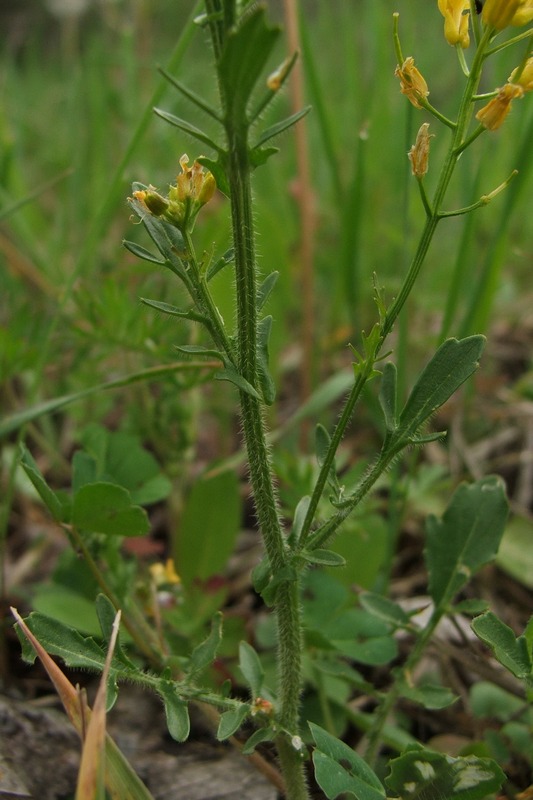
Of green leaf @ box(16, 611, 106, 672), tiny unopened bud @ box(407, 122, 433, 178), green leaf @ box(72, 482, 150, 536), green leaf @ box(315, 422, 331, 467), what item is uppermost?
tiny unopened bud @ box(407, 122, 433, 178)

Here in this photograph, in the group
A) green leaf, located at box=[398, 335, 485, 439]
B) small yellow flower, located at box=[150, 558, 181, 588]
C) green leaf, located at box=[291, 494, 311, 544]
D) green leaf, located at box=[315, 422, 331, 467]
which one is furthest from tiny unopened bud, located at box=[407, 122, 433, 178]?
small yellow flower, located at box=[150, 558, 181, 588]

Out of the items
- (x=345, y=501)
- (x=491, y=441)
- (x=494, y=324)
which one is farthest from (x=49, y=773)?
(x=494, y=324)

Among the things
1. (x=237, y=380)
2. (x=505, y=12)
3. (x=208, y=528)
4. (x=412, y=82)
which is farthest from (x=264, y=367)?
(x=208, y=528)

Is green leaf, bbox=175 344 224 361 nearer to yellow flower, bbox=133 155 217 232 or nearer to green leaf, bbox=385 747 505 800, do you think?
yellow flower, bbox=133 155 217 232

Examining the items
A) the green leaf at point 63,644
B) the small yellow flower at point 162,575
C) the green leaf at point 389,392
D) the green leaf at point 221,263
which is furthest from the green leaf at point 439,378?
the small yellow flower at point 162,575

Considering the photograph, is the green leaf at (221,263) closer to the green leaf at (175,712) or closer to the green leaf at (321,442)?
the green leaf at (321,442)

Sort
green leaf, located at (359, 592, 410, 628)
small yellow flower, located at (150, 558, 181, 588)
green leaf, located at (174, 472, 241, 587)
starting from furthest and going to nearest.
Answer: green leaf, located at (174, 472, 241, 587) < small yellow flower, located at (150, 558, 181, 588) < green leaf, located at (359, 592, 410, 628)

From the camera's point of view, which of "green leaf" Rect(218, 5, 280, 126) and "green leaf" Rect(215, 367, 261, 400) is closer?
"green leaf" Rect(218, 5, 280, 126)
